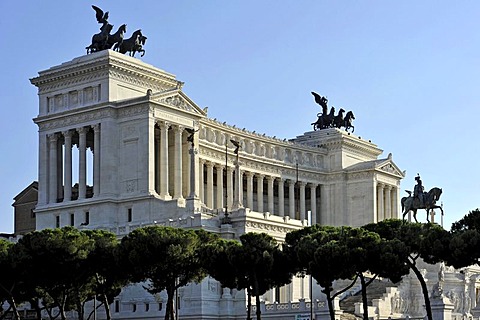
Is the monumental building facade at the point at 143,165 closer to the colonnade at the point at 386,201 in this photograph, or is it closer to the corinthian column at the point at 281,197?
the corinthian column at the point at 281,197

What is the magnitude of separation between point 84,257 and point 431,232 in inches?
1082

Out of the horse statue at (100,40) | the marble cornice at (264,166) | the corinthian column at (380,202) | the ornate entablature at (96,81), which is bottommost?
the corinthian column at (380,202)

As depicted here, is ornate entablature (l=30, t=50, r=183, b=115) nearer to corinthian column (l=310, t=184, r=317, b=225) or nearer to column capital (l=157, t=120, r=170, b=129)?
column capital (l=157, t=120, r=170, b=129)

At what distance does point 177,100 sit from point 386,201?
49228 millimetres

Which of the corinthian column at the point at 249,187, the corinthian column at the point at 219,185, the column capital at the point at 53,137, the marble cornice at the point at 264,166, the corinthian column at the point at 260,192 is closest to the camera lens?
the column capital at the point at 53,137

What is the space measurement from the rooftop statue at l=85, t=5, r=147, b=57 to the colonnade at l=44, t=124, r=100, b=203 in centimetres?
1029

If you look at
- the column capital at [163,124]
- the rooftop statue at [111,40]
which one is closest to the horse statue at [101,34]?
the rooftop statue at [111,40]

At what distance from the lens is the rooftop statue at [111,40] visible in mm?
130000

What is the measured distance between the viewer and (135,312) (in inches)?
→ 4131

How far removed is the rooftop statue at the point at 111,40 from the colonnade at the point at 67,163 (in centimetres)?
1029

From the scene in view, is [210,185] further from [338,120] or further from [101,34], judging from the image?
[338,120]

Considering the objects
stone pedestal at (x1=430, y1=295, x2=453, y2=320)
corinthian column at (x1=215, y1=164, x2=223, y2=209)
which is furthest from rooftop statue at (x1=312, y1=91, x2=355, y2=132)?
stone pedestal at (x1=430, y1=295, x2=453, y2=320)

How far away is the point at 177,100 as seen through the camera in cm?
12775

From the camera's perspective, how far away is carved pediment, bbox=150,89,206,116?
408ft
